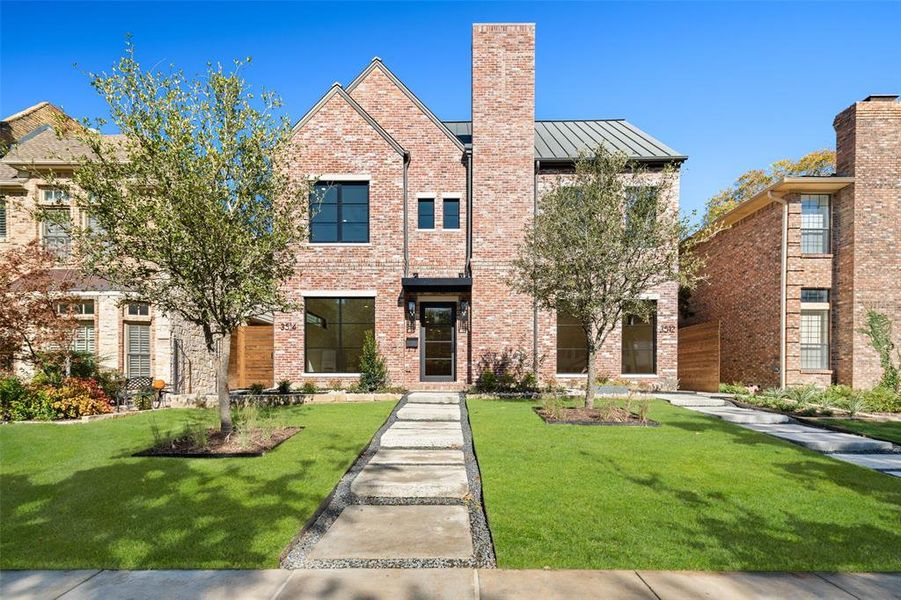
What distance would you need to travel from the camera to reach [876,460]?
762 centimetres

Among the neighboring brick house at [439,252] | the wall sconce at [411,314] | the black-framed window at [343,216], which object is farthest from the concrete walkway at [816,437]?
the black-framed window at [343,216]

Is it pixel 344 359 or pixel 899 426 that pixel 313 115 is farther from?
pixel 899 426

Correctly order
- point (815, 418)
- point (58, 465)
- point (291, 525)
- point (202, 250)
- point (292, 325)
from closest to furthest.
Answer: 1. point (291, 525)
2. point (58, 465)
3. point (202, 250)
4. point (815, 418)
5. point (292, 325)

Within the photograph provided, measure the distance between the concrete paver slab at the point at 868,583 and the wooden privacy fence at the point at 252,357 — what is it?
16800 millimetres

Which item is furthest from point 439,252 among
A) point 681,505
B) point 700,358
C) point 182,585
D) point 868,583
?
point 868,583

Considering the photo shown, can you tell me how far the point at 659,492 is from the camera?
18.1 ft

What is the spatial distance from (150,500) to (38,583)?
1666 mm

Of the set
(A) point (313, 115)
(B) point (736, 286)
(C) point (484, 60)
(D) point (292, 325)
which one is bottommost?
(D) point (292, 325)

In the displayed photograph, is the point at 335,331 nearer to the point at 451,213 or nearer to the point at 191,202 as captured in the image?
the point at 451,213

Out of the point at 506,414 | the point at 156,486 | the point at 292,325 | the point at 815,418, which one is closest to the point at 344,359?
the point at 292,325

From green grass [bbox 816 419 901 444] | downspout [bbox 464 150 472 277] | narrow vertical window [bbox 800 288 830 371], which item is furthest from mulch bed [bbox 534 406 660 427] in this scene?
narrow vertical window [bbox 800 288 830 371]

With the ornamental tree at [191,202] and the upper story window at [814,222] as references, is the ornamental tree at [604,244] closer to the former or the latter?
the ornamental tree at [191,202]

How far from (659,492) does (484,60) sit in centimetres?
1427

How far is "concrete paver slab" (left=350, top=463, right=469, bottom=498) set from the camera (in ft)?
18.6
